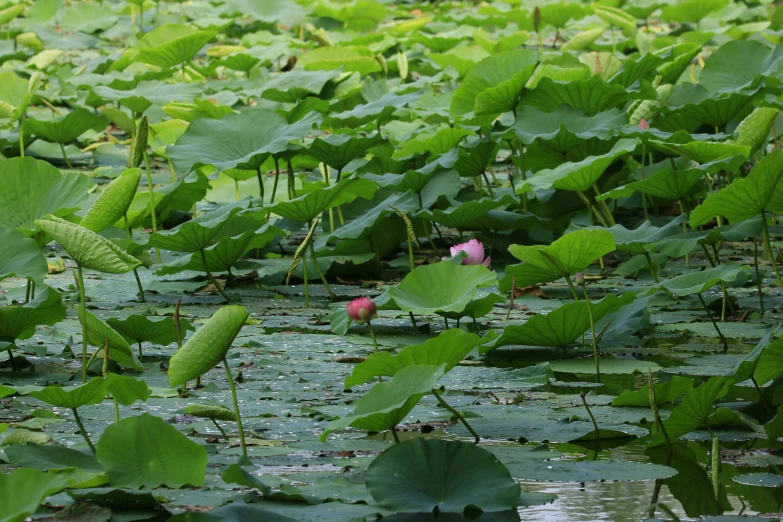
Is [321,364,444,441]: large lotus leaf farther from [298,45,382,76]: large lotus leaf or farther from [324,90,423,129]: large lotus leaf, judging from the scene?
[298,45,382,76]: large lotus leaf

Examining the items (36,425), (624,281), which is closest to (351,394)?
(36,425)

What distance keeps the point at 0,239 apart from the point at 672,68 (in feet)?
7.32

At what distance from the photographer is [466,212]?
8.59ft

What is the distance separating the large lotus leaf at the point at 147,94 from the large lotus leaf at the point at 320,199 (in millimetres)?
1192

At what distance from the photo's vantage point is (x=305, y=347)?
81.1 inches

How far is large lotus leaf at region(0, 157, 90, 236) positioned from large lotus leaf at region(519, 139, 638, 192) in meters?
1.02

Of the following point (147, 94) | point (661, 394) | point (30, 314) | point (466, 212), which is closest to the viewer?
point (661, 394)

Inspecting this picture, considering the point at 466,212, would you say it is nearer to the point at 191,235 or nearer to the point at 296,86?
the point at 191,235

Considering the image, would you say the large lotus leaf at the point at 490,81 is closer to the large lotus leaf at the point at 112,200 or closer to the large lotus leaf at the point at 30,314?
the large lotus leaf at the point at 112,200

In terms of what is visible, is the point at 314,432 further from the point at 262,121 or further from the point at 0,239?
the point at 262,121

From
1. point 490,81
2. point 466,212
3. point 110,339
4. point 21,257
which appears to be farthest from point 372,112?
point 110,339

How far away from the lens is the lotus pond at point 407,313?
1251mm

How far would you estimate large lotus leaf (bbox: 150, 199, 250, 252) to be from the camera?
223 cm

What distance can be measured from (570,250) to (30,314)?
3.06 feet
